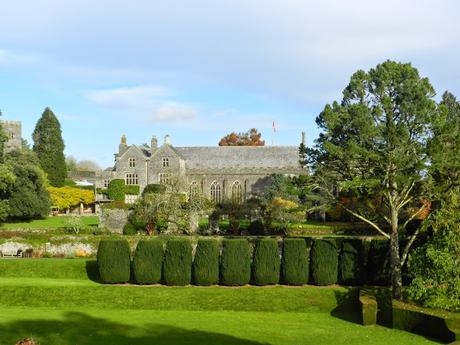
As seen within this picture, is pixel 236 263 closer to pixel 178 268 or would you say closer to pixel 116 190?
pixel 178 268

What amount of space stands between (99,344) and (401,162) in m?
13.3

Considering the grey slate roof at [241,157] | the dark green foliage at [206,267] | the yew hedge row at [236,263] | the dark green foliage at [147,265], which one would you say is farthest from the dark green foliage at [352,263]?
the grey slate roof at [241,157]

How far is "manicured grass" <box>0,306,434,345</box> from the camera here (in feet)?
56.3

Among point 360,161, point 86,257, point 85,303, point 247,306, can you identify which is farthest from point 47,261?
point 360,161

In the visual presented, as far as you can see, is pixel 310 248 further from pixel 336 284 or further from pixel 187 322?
pixel 187 322

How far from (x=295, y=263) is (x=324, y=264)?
1256 mm

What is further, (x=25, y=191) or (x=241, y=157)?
(x=241, y=157)

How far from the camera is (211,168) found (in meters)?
70.5

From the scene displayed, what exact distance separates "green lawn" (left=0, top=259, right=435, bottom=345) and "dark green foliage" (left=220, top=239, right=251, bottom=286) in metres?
1.06

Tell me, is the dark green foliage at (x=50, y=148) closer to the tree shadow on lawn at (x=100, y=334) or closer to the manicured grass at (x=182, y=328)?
the manicured grass at (x=182, y=328)

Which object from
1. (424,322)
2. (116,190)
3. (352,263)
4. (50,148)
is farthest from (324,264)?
(50,148)

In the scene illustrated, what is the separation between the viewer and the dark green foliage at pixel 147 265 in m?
25.5

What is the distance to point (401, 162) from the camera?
75.8 feet

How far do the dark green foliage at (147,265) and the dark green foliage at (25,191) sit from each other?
32.9 m
